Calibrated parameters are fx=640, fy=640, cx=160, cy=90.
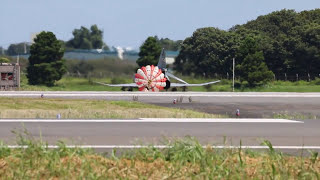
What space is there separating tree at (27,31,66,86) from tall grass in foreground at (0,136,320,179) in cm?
5893

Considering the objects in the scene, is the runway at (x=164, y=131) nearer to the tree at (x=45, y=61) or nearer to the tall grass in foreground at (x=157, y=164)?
the tall grass in foreground at (x=157, y=164)

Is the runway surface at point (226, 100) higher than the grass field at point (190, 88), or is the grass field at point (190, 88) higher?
the grass field at point (190, 88)

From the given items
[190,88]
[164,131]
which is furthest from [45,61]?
[164,131]

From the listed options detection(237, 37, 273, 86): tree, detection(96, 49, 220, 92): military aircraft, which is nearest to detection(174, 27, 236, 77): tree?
detection(237, 37, 273, 86): tree

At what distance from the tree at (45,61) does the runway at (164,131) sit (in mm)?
53004

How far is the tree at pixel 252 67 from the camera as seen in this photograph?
73012 mm

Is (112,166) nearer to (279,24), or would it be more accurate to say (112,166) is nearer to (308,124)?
(308,124)

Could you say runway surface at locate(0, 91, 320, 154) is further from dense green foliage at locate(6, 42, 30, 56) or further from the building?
dense green foliage at locate(6, 42, 30, 56)

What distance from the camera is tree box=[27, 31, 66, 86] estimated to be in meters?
70.0

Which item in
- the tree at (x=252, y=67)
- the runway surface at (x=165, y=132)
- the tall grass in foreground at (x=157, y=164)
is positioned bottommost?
the tall grass in foreground at (x=157, y=164)

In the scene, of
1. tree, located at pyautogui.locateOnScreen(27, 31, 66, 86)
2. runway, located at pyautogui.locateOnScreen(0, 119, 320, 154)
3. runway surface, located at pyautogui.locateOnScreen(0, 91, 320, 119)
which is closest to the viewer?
runway, located at pyautogui.locateOnScreen(0, 119, 320, 154)

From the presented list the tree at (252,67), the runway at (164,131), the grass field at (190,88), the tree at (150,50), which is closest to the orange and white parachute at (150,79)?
the grass field at (190,88)

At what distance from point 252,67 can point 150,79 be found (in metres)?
14.7

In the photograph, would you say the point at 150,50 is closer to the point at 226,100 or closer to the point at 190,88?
the point at 190,88
